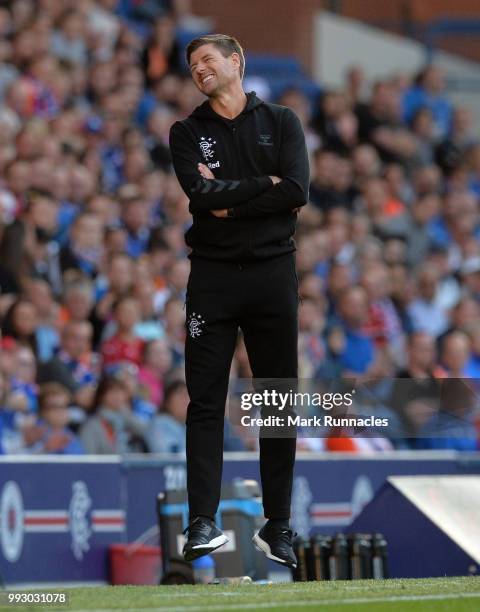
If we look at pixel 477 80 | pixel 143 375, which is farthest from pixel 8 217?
pixel 477 80

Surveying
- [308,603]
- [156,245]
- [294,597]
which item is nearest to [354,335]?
[156,245]

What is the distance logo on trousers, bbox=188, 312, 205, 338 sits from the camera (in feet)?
22.7

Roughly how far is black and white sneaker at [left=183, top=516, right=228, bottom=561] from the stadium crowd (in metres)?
1.06

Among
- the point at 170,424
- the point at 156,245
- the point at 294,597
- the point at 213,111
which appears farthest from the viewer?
the point at 156,245

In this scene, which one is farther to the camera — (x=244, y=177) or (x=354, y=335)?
(x=354, y=335)

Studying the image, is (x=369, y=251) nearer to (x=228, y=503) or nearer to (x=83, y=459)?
(x=83, y=459)

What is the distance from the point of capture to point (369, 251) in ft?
53.0

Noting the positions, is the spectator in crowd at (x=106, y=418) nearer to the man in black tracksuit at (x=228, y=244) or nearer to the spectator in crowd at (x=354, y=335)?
the spectator in crowd at (x=354, y=335)

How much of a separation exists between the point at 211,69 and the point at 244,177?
18.5 inches

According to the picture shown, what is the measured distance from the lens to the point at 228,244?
6.85 metres

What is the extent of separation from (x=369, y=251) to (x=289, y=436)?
922 cm
